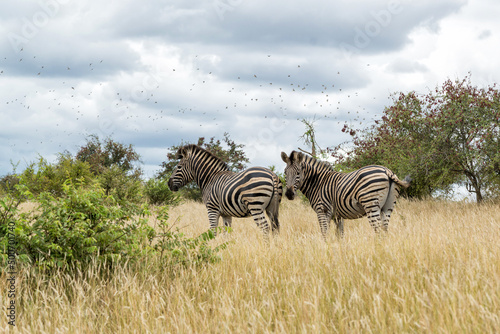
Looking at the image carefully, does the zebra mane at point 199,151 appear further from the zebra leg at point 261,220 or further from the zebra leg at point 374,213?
the zebra leg at point 374,213

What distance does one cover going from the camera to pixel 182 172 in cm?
1078

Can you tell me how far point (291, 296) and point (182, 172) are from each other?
6884 mm

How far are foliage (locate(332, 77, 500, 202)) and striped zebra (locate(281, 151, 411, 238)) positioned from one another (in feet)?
17.6

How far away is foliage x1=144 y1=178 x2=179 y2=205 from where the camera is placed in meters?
18.1

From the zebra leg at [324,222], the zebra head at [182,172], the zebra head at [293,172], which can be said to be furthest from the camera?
the zebra head at [182,172]

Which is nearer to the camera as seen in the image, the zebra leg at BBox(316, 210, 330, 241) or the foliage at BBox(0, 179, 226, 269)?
the foliage at BBox(0, 179, 226, 269)

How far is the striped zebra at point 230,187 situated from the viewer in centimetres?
887

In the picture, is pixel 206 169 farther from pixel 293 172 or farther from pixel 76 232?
pixel 76 232

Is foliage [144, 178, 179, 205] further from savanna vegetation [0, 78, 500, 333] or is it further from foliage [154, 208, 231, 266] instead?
foliage [154, 208, 231, 266]

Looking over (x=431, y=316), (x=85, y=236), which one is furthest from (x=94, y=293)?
(x=431, y=316)

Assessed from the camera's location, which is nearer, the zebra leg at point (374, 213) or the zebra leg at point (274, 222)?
the zebra leg at point (374, 213)

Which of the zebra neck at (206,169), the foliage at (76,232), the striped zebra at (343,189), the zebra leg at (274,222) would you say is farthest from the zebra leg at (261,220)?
the foliage at (76,232)

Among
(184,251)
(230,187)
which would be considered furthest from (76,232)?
(230,187)

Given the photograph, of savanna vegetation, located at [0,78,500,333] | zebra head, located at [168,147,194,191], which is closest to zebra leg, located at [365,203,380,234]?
savanna vegetation, located at [0,78,500,333]
